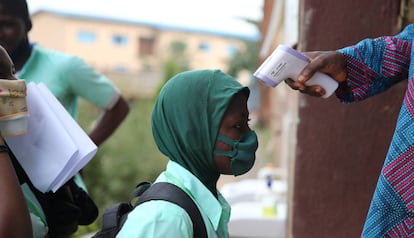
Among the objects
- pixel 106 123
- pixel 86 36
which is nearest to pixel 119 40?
pixel 86 36

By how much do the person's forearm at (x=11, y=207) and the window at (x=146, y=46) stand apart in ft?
116

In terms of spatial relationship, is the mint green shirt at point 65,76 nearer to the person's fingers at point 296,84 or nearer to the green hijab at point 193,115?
the green hijab at point 193,115

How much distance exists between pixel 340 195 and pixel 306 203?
6.7 inches

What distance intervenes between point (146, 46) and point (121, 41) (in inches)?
71.8

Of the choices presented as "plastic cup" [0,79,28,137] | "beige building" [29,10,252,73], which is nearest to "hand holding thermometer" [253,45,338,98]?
"plastic cup" [0,79,28,137]

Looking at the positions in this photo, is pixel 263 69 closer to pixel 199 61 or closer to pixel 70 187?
pixel 70 187

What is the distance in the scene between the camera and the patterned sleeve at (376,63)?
72.7 inches

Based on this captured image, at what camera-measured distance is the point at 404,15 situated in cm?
251

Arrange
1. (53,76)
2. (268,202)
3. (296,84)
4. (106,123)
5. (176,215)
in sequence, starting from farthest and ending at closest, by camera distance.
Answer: (268,202), (106,123), (53,76), (296,84), (176,215)

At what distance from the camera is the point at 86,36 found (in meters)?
34.0

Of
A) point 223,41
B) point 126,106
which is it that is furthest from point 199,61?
point 126,106

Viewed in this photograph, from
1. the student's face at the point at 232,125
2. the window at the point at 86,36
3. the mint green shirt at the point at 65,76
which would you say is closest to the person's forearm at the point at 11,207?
the student's face at the point at 232,125

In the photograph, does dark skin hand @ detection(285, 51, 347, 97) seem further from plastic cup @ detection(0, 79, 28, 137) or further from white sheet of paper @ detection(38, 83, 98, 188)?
plastic cup @ detection(0, 79, 28, 137)

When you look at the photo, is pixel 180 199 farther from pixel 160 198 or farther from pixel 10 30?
pixel 10 30
